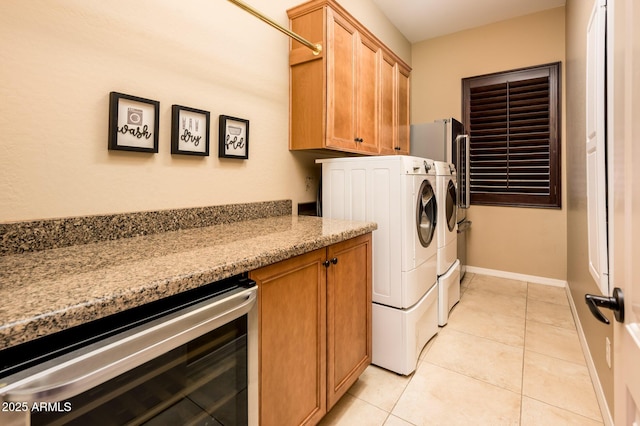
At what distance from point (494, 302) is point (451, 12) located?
10.2 ft

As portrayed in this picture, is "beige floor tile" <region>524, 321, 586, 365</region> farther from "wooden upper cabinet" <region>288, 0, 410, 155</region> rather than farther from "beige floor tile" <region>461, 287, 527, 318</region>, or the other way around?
"wooden upper cabinet" <region>288, 0, 410, 155</region>

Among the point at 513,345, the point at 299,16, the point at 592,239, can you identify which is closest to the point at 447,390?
the point at 513,345

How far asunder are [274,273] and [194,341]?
0.34 meters

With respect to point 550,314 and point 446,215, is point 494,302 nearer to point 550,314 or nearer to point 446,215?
point 550,314

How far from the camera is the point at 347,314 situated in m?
1.54

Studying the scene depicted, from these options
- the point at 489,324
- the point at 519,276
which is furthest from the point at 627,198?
the point at 519,276

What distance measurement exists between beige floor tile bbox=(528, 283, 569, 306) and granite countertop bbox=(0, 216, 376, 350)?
2.79m

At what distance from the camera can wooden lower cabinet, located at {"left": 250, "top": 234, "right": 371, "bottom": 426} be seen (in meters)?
1.09

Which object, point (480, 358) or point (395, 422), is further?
point (480, 358)

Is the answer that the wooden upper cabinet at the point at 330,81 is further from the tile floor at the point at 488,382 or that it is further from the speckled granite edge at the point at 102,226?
the tile floor at the point at 488,382

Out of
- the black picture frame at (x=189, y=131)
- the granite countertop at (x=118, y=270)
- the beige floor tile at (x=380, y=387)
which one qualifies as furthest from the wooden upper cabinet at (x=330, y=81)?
the beige floor tile at (x=380, y=387)

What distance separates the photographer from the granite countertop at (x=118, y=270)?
1.90ft

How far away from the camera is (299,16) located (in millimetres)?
2100

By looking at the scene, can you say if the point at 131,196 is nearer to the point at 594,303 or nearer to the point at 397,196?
the point at 397,196
